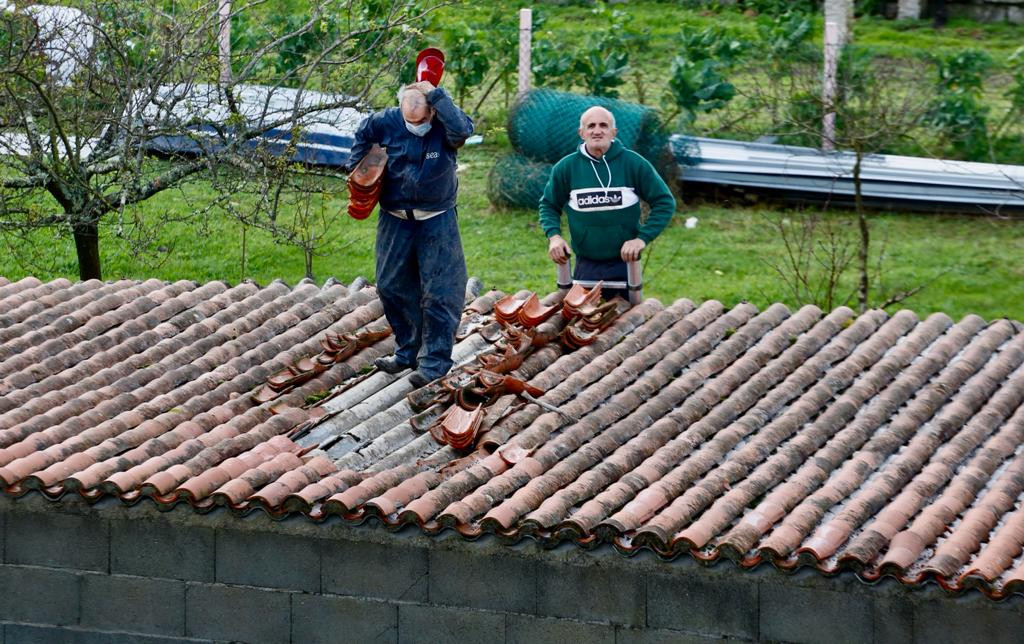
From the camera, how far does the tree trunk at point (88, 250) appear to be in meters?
17.4

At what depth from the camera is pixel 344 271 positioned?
20.2 meters

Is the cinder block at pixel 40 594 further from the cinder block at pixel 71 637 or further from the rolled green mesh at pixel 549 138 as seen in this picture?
the rolled green mesh at pixel 549 138

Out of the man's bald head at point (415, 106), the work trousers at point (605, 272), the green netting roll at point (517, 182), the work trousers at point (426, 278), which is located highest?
the man's bald head at point (415, 106)

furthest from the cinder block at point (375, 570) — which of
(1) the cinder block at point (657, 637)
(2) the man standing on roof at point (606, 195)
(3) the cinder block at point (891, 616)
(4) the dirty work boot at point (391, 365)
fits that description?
(2) the man standing on roof at point (606, 195)

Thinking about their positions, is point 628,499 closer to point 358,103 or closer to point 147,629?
point 147,629

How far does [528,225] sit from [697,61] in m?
4.22

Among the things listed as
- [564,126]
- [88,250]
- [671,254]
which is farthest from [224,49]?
[671,254]

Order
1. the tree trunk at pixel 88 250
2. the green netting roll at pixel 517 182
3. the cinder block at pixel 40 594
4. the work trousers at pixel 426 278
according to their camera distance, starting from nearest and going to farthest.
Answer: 1. the cinder block at pixel 40 594
2. the work trousers at pixel 426 278
3. the tree trunk at pixel 88 250
4. the green netting roll at pixel 517 182

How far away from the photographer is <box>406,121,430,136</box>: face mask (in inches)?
419

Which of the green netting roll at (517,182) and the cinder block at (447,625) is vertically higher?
the cinder block at (447,625)

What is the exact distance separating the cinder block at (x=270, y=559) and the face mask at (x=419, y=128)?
9.16ft

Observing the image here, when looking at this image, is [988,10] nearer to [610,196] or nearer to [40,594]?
[610,196]

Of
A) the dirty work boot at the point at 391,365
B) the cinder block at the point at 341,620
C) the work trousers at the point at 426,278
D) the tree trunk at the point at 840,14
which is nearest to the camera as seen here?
the cinder block at the point at 341,620

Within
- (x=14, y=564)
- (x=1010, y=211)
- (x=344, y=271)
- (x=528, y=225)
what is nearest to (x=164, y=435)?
(x=14, y=564)
